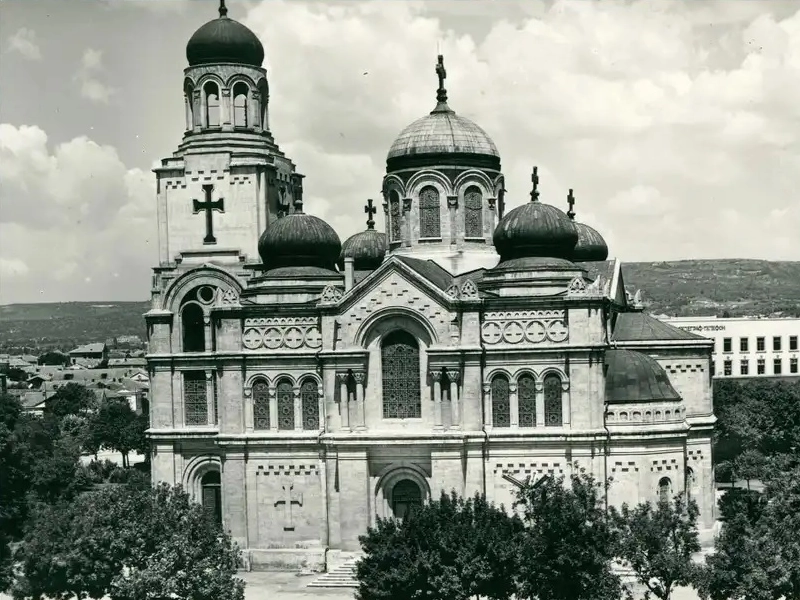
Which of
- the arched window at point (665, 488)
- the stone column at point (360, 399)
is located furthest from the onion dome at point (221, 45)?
the arched window at point (665, 488)

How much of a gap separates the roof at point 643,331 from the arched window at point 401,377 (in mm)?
11823

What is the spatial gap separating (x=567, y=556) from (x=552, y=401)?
1326 cm

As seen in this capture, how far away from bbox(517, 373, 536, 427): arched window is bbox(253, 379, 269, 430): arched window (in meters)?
11.4

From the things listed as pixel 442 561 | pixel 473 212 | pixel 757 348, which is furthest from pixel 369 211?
pixel 757 348

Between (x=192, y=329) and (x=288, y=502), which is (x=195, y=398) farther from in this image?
(x=288, y=502)

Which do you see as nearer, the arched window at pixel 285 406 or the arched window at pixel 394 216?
the arched window at pixel 285 406

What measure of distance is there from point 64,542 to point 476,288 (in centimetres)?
1986

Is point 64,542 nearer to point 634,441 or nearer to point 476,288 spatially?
point 476,288

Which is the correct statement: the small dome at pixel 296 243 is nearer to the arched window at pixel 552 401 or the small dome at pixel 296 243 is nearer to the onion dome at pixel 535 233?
the onion dome at pixel 535 233

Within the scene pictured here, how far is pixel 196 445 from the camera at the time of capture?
209 ft

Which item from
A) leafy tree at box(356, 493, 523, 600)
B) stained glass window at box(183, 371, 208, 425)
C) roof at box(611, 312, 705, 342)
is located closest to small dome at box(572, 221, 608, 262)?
roof at box(611, 312, 705, 342)

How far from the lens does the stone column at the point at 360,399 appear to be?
5912 centimetres

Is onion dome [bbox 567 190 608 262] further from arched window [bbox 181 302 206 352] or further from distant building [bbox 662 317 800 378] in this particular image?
distant building [bbox 662 317 800 378]

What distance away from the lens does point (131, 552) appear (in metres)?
47.8
